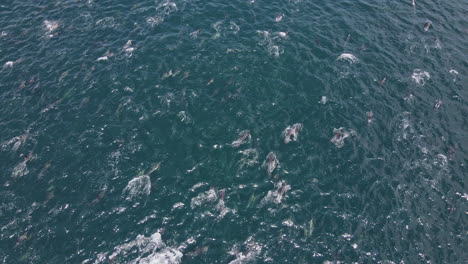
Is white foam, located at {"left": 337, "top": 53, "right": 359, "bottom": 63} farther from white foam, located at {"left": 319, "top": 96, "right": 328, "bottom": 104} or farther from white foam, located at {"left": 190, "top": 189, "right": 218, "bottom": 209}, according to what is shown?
white foam, located at {"left": 190, "top": 189, "right": 218, "bottom": 209}

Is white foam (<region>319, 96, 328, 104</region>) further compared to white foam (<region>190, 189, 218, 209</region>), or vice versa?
white foam (<region>319, 96, 328, 104</region>)

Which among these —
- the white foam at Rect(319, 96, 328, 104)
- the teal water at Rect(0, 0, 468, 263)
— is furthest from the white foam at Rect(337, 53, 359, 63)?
the white foam at Rect(319, 96, 328, 104)

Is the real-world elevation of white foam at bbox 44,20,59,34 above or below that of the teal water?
above

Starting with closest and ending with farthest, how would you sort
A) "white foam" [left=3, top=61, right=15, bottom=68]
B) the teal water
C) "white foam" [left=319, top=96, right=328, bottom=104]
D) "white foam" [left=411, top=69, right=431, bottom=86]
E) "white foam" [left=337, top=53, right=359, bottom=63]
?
the teal water < "white foam" [left=319, top=96, right=328, bottom=104] < "white foam" [left=411, top=69, right=431, bottom=86] < "white foam" [left=3, top=61, right=15, bottom=68] < "white foam" [left=337, top=53, right=359, bottom=63]

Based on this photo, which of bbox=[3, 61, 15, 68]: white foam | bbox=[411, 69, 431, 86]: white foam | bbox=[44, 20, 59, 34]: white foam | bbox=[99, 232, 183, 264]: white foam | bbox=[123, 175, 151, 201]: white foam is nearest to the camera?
bbox=[99, 232, 183, 264]: white foam

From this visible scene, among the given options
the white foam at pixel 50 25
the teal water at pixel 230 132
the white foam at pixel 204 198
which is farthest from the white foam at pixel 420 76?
the white foam at pixel 50 25

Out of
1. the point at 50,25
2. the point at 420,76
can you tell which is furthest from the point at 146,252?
the point at 420,76

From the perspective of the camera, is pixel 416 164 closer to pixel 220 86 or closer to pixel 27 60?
pixel 220 86

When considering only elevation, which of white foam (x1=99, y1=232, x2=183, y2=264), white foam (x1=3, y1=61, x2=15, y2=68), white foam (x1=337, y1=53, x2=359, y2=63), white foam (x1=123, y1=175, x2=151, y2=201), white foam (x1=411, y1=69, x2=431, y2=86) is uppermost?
white foam (x1=337, y1=53, x2=359, y2=63)

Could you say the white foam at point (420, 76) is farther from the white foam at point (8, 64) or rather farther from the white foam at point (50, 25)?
the white foam at point (8, 64)
